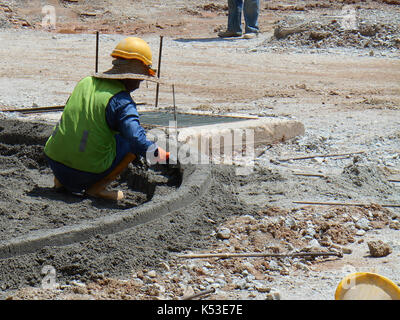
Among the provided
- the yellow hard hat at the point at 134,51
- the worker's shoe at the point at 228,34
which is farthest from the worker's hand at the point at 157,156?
the worker's shoe at the point at 228,34

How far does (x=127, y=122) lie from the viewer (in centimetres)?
524

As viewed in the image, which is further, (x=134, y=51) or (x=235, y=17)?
(x=235, y=17)

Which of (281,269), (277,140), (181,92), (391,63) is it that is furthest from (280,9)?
(281,269)

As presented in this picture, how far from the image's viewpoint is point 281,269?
449 cm

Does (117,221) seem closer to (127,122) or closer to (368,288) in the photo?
(127,122)

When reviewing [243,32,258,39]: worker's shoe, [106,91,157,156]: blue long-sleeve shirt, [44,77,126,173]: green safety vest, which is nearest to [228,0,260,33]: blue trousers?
[243,32,258,39]: worker's shoe

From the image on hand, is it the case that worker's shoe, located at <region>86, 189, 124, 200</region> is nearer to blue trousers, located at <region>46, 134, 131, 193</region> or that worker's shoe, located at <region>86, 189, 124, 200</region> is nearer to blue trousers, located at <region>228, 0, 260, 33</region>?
blue trousers, located at <region>46, 134, 131, 193</region>

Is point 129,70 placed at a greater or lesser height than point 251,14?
greater

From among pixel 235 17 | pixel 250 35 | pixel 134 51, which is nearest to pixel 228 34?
pixel 235 17

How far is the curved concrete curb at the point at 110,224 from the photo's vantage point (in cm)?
436

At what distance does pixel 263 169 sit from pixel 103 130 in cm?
181

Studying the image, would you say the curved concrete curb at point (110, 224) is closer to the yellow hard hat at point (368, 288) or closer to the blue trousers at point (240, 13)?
the yellow hard hat at point (368, 288)

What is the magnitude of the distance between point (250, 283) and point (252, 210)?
49.1 inches
